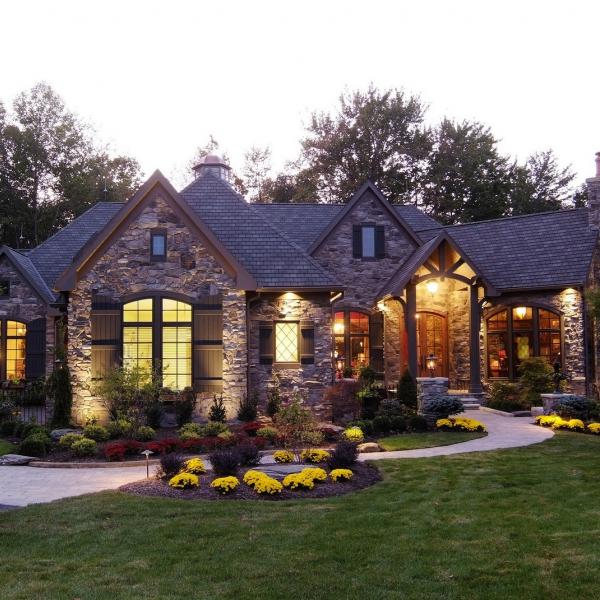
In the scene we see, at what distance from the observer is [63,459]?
1281cm

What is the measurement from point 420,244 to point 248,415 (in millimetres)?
8726

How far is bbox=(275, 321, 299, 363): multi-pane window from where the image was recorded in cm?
1800

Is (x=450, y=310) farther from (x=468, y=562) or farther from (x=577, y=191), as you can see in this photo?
(x=577, y=191)

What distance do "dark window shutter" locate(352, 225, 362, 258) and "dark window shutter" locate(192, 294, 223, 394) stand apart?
637 cm

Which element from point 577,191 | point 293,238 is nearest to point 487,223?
point 293,238

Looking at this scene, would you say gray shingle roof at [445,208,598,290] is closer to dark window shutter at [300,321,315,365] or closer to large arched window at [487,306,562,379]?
large arched window at [487,306,562,379]

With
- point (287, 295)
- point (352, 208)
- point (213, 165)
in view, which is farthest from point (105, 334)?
point (352, 208)

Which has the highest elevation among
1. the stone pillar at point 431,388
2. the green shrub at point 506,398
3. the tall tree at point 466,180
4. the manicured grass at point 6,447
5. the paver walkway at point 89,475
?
the tall tree at point 466,180

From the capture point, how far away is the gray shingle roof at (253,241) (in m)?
18.0

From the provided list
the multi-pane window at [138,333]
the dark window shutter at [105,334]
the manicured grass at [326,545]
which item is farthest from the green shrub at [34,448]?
the manicured grass at [326,545]

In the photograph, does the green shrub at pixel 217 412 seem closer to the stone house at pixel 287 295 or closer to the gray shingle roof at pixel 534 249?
the stone house at pixel 287 295

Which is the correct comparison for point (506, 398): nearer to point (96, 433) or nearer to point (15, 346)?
point (96, 433)

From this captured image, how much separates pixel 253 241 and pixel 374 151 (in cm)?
2457

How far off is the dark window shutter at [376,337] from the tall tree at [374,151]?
20.4 m
